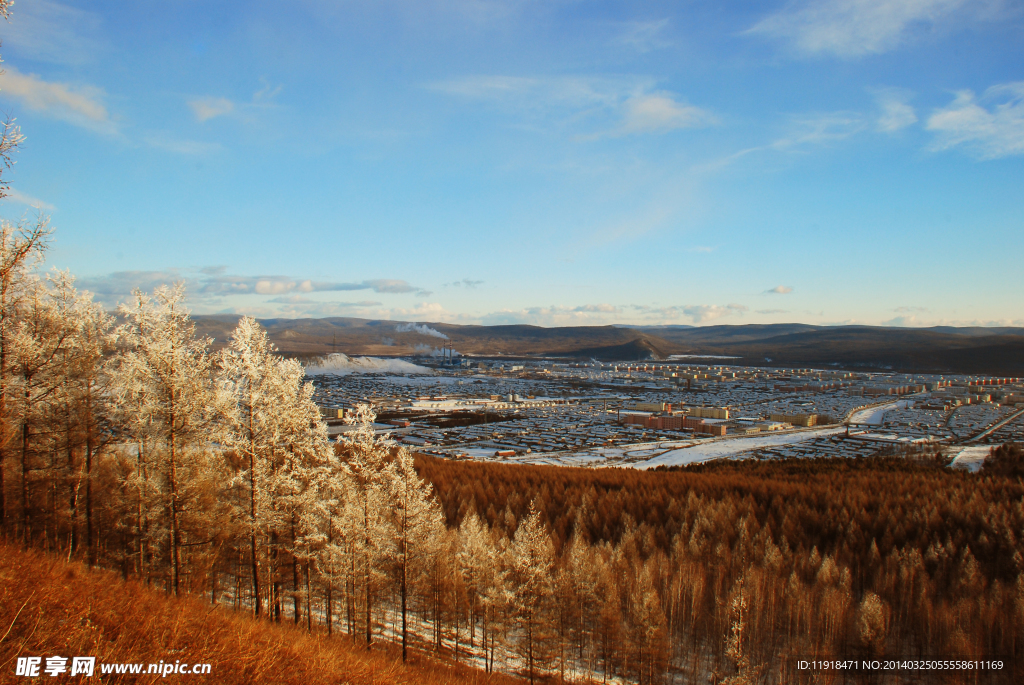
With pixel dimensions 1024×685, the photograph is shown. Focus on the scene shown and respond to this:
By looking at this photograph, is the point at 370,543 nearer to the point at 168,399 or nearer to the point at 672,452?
the point at 168,399

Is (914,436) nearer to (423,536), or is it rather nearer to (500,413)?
(500,413)

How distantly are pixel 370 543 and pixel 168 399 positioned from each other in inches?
180

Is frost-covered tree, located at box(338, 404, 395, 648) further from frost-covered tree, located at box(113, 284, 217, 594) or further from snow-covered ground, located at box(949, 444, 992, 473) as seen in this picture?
snow-covered ground, located at box(949, 444, 992, 473)

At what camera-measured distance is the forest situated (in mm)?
9750

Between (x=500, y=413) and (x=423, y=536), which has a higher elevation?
(x=423, y=536)

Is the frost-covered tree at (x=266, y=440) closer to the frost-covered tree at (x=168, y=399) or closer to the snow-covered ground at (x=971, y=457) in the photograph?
the frost-covered tree at (x=168, y=399)

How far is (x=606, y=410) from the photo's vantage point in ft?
242

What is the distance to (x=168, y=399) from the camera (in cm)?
938

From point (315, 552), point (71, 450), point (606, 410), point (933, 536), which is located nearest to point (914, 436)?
point (606, 410)

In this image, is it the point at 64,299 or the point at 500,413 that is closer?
the point at 64,299

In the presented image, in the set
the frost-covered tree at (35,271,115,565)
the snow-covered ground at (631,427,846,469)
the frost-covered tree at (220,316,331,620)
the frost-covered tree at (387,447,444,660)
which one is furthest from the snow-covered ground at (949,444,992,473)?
the frost-covered tree at (35,271,115,565)

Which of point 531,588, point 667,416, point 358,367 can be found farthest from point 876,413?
point 358,367

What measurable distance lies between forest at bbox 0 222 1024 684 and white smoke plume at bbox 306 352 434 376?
110m

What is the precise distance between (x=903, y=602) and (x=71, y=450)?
20891 mm
